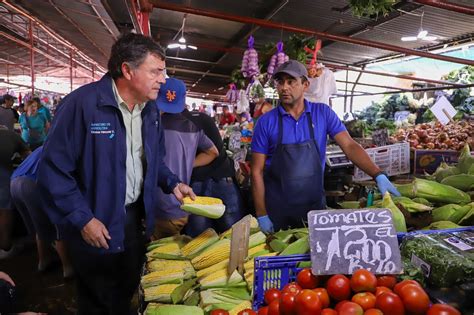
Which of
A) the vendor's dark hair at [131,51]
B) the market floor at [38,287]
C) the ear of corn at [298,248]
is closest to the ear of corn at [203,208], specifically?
the ear of corn at [298,248]

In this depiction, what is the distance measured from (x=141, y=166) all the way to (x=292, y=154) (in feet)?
3.98

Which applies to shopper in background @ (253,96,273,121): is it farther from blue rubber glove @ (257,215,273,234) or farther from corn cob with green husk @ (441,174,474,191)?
corn cob with green husk @ (441,174,474,191)

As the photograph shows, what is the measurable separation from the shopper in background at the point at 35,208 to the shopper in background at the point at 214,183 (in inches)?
65.5

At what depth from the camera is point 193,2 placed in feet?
27.1

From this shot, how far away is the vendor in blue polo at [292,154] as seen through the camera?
301 cm

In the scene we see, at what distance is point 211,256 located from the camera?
7.26ft

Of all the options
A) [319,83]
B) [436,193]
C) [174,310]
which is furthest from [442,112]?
[174,310]

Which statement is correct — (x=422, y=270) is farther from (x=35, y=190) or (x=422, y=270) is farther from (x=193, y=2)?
(x=193, y=2)

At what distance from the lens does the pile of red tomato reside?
121 cm

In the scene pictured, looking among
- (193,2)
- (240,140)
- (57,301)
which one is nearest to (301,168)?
(57,301)

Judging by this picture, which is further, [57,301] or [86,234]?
[57,301]

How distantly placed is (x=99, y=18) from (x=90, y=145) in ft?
19.4

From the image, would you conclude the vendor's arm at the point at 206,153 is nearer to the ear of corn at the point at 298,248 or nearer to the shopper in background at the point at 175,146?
the shopper in background at the point at 175,146

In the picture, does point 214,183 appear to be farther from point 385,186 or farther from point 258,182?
point 385,186
